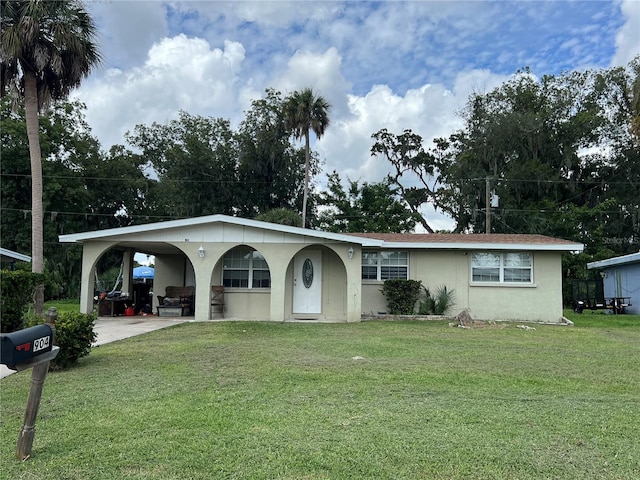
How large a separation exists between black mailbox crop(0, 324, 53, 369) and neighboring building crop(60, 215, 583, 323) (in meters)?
10.3

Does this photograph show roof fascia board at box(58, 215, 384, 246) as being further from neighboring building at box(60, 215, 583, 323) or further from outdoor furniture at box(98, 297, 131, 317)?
outdoor furniture at box(98, 297, 131, 317)

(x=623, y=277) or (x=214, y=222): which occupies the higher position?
(x=214, y=222)

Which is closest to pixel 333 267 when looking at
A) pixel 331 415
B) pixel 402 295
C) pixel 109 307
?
pixel 402 295

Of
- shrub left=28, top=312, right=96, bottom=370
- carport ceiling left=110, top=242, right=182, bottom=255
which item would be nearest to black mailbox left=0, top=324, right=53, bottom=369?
shrub left=28, top=312, right=96, bottom=370

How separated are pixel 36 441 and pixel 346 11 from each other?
1118 cm

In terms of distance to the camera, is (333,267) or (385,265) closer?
(333,267)

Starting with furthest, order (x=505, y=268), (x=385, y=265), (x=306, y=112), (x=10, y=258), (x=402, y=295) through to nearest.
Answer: (x=306, y=112)
(x=10, y=258)
(x=385, y=265)
(x=505, y=268)
(x=402, y=295)

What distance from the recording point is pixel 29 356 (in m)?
3.18

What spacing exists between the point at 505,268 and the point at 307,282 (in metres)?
6.28

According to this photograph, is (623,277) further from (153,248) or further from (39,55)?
(39,55)

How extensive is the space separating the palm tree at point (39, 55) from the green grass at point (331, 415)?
800 cm

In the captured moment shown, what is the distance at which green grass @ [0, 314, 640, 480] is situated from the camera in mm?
3406

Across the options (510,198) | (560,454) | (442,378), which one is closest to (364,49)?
(442,378)

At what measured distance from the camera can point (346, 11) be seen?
12.0 metres
